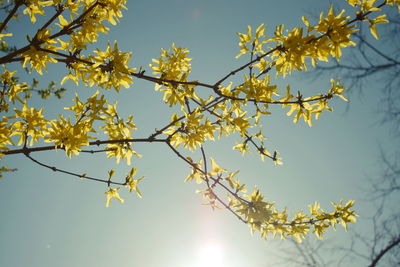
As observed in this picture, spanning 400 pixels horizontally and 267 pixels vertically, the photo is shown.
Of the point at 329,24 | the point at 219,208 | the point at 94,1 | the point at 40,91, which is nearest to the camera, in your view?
the point at 329,24

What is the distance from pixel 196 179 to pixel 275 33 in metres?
1.48

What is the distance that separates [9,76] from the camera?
2.06 m

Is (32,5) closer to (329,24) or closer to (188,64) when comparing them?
(188,64)

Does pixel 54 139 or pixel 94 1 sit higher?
pixel 94 1

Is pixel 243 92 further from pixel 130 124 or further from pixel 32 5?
pixel 32 5

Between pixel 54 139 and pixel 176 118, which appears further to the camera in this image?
pixel 176 118

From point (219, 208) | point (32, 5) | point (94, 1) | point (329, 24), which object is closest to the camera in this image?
point (329, 24)

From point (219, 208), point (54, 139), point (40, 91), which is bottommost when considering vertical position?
point (219, 208)

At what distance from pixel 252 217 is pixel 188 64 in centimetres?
140

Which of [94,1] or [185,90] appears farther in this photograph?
[94,1]

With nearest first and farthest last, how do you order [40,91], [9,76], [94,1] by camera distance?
[94,1], [9,76], [40,91]

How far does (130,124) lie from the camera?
2.07m

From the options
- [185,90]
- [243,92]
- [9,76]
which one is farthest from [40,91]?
[243,92]

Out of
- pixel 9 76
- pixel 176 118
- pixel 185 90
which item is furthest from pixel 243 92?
pixel 9 76
